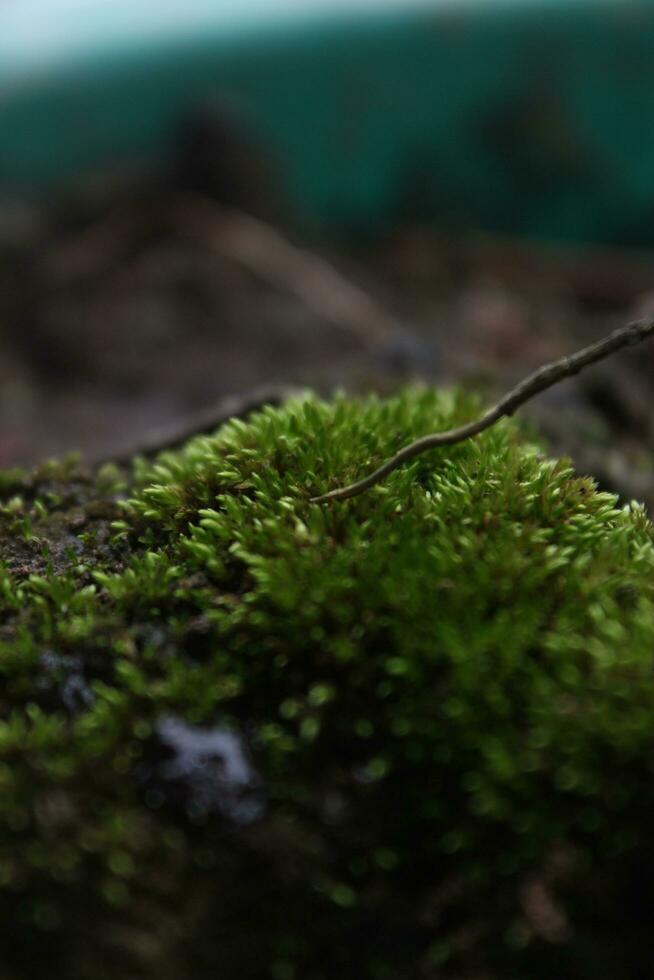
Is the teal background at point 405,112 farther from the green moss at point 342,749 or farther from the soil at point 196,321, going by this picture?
the green moss at point 342,749

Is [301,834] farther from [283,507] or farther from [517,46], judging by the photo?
[517,46]

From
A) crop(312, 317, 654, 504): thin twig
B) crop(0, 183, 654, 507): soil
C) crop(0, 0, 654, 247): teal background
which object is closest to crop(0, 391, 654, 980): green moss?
crop(312, 317, 654, 504): thin twig

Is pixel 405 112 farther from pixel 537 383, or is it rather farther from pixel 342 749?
pixel 342 749

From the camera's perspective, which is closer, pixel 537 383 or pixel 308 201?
pixel 537 383

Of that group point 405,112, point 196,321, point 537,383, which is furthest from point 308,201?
point 537,383

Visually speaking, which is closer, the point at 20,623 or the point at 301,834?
the point at 301,834

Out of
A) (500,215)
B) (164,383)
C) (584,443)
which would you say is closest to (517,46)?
(500,215)

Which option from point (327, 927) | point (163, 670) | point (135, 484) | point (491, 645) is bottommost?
point (327, 927)
